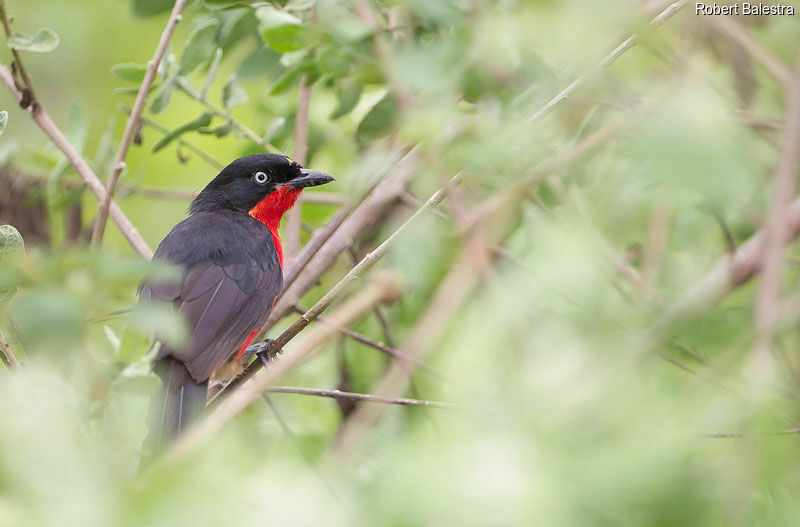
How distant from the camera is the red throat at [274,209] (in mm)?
4771

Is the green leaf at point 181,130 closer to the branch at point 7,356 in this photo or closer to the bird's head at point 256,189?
the bird's head at point 256,189

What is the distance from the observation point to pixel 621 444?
102cm

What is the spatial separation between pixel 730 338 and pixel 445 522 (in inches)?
66.9

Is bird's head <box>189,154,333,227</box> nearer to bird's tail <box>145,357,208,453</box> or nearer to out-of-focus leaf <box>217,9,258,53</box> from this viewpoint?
out-of-focus leaf <box>217,9,258,53</box>

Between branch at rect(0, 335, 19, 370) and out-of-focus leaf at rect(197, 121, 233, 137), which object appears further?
out-of-focus leaf at rect(197, 121, 233, 137)

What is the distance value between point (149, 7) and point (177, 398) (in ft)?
4.75

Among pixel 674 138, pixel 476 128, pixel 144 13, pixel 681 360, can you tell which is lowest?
pixel 681 360

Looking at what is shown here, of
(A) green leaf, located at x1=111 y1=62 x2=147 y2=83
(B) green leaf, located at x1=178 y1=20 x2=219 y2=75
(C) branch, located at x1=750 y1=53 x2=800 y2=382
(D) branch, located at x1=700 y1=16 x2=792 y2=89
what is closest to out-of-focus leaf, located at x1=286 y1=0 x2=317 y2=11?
(B) green leaf, located at x1=178 y1=20 x2=219 y2=75

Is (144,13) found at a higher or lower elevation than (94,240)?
higher

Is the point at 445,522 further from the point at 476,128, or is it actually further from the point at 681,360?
the point at 681,360

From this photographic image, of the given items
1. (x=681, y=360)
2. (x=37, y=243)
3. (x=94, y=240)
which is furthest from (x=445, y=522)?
(x=37, y=243)

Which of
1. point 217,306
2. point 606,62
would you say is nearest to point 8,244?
point 606,62

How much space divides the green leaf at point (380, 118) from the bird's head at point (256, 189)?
1.02 m

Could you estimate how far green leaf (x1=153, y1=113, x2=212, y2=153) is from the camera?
3.62 m
